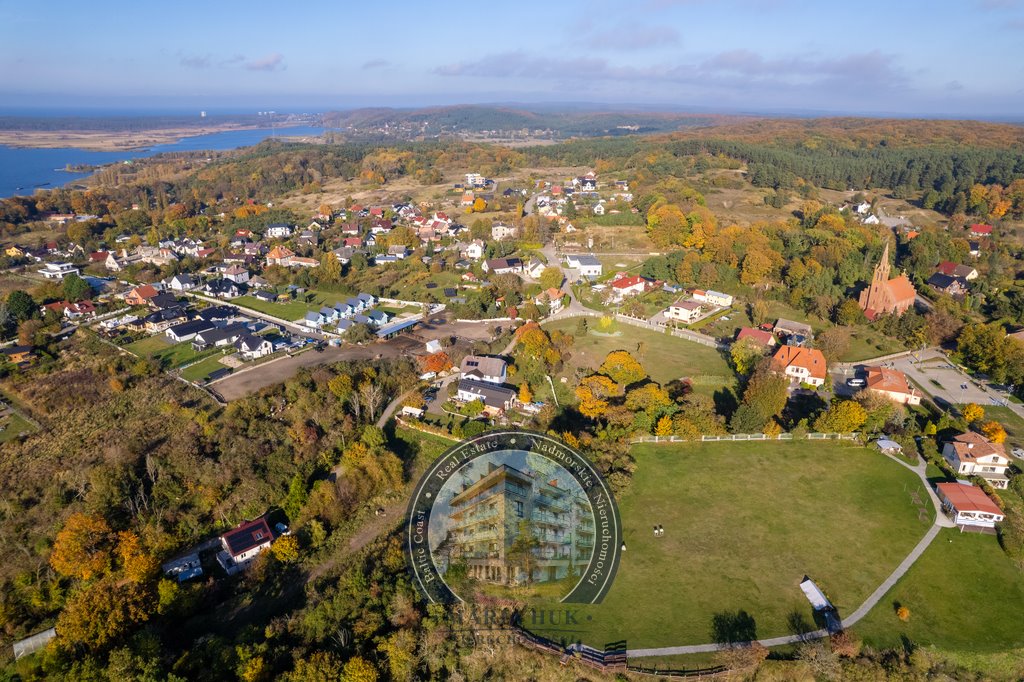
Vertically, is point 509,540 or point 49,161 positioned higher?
point 49,161

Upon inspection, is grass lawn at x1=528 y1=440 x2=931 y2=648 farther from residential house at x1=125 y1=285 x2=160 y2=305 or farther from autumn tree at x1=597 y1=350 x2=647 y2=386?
residential house at x1=125 y1=285 x2=160 y2=305

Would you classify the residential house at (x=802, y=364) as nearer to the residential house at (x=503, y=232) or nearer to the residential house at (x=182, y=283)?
the residential house at (x=503, y=232)

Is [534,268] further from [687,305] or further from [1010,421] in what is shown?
[1010,421]

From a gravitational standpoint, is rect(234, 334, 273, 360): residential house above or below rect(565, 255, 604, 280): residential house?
below

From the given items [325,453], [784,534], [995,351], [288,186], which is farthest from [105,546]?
[288,186]

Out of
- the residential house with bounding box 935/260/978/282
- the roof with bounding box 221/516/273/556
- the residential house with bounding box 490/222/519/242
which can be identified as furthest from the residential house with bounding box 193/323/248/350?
the residential house with bounding box 935/260/978/282

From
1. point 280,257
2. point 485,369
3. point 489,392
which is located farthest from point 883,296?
point 280,257
